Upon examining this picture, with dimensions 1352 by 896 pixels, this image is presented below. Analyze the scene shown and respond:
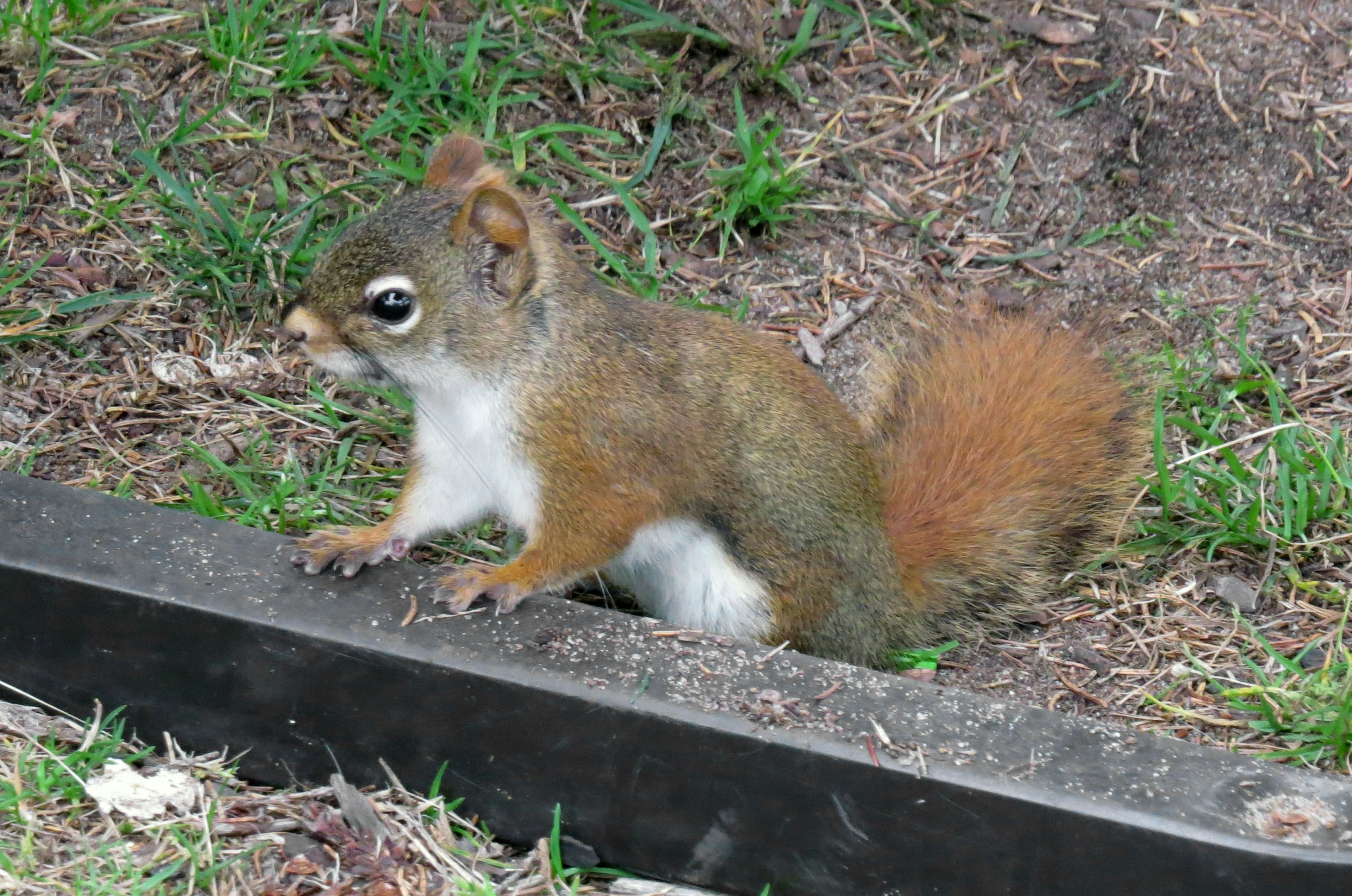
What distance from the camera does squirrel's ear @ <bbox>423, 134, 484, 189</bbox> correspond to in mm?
2377

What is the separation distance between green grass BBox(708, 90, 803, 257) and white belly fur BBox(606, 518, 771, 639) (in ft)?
3.16

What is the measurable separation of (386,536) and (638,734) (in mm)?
610

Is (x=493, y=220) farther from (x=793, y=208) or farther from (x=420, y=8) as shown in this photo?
(x=420, y=8)

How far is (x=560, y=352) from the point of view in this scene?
2246mm

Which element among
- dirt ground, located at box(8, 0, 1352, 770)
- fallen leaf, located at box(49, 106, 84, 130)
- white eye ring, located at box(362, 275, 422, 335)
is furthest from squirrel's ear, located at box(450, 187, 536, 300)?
fallen leaf, located at box(49, 106, 84, 130)

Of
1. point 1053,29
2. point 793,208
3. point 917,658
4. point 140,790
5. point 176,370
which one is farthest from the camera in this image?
point 1053,29

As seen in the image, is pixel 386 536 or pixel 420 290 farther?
pixel 386 536

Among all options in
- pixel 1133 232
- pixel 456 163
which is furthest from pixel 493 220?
pixel 1133 232

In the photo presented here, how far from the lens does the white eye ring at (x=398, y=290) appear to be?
6.98ft

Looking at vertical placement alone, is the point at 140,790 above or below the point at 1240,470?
below

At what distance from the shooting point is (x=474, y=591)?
2180mm

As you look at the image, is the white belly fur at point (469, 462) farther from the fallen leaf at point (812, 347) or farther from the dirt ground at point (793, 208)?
the fallen leaf at point (812, 347)

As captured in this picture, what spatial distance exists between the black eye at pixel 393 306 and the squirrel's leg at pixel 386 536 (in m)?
0.33

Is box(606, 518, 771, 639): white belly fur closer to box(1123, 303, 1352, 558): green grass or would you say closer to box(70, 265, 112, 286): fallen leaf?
box(1123, 303, 1352, 558): green grass
